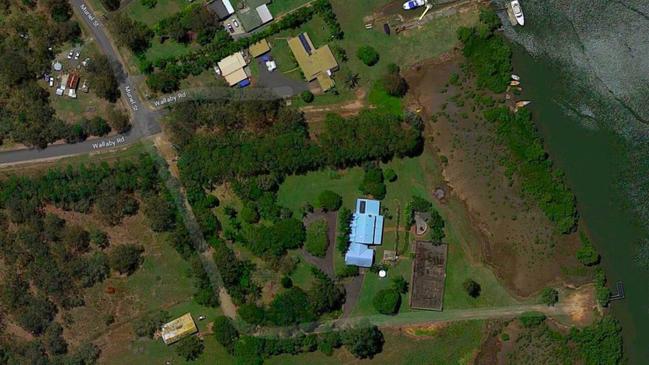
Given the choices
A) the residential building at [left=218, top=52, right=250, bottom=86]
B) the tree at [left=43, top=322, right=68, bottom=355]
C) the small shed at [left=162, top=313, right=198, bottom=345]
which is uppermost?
the residential building at [left=218, top=52, right=250, bottom=86]

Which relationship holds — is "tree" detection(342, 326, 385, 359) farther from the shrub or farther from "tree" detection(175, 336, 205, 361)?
"tree" detection(175, 336, 205, 361)

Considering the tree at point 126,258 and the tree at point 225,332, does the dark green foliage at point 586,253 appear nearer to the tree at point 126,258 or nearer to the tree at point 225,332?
the tree at point 225,332

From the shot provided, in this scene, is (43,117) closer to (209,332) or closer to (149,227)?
(149,227)

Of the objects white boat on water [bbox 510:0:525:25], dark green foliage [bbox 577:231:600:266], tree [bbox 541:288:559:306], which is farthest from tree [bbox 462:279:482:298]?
white boat on water [bbox 510:0:525:25]

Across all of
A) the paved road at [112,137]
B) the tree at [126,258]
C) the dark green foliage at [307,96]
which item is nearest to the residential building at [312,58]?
the dark green foliage at [307,96]

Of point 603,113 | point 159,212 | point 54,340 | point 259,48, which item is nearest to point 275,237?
point 159,212

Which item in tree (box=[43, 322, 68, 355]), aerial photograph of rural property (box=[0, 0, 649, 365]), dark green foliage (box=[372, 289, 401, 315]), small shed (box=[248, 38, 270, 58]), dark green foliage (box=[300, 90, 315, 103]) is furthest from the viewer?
small shed (box=[248, 38, 270, 58])

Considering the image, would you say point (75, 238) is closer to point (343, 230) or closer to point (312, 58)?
point (343, 230)
